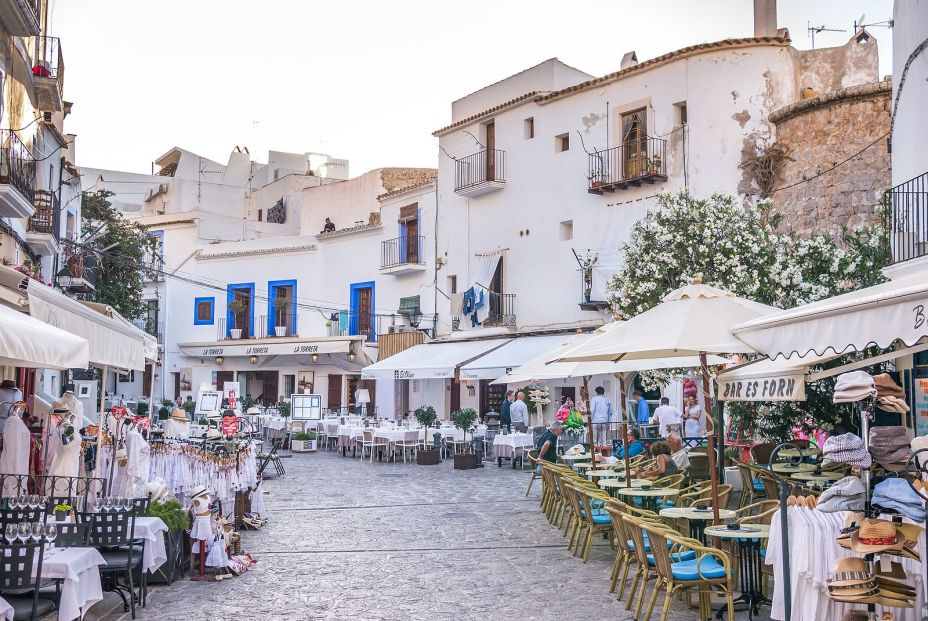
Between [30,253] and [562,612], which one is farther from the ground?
[30,253]

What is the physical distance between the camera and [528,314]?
27.0 m

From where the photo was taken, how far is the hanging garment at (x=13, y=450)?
10102 millimetres

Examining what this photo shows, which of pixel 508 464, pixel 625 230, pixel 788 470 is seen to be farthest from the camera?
pixel 625 230

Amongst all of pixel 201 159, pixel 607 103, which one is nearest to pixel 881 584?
pixel 607 103

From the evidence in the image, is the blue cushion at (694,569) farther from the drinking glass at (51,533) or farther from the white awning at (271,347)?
the white awning at (271,347)

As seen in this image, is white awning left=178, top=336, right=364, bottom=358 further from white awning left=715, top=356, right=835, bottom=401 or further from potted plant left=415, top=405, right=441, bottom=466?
white awning left=715, top=356, right=835, bottom=401

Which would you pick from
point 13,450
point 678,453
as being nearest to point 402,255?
point 678,453

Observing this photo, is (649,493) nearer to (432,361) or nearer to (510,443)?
(510,443)

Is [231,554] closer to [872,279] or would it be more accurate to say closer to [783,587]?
[783,587]

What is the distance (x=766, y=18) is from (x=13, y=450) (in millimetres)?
19759

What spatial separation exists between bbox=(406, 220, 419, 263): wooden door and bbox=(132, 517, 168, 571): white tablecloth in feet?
75.9

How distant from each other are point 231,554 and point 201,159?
3912 cm

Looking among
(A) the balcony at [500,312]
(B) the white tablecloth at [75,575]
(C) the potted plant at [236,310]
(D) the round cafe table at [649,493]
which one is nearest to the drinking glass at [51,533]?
(B) the white tablecloth at [75,575]

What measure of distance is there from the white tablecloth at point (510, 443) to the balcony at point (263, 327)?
17580 mm
